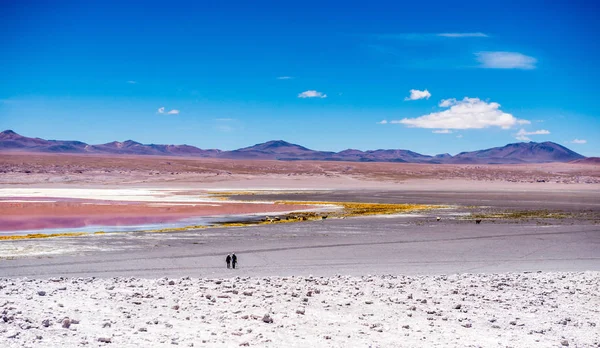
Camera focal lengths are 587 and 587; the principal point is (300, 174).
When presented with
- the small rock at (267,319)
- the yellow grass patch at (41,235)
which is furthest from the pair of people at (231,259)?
the yellow grass patch at (41,235)

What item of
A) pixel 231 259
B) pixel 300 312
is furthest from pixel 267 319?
pixel 231 259

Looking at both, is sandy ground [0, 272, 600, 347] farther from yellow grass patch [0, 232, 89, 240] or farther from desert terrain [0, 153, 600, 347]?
yellow grass patch [0, 232, 89, 240]

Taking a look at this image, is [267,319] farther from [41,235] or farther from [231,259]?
[41,235]

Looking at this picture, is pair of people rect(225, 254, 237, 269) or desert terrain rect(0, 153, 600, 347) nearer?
desert terrain rect(0, 153, 600, 347)

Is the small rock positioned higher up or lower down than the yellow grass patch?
higher up

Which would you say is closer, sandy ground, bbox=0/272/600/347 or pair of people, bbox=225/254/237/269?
sandy ground, bbox=0/272/600/347

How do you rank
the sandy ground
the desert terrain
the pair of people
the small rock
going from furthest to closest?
1. the pair of people
2. the small rock
3. the desert terrain
4. the sandy ground

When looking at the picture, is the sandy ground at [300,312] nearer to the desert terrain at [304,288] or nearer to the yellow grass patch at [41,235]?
the desert terrain at [304,288]

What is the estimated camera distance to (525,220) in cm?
3158

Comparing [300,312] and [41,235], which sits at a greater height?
[300,312]

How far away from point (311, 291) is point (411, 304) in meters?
2.00

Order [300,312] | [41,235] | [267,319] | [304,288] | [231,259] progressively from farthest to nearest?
[41,235] < [231,259] < [304,288] < [300,312] < [267,319]

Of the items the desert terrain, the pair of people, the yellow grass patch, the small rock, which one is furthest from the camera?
the yellow grass patch

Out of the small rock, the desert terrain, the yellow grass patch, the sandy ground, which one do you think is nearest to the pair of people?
the desert terrain
